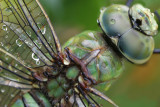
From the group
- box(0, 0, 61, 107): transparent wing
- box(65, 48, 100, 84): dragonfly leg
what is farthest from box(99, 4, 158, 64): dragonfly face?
box(0, 0, 61, 107): transparent wing

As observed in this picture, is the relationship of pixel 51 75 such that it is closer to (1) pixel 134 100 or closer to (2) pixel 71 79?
(2) pixel 71 79

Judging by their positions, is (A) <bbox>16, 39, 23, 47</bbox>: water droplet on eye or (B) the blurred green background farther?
(B) the blurred green background

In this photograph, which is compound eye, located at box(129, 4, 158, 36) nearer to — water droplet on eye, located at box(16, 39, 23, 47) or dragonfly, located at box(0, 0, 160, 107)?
dragonfly, located at box(0, 0, 160, 107)

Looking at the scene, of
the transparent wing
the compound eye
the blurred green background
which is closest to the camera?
the compound eye

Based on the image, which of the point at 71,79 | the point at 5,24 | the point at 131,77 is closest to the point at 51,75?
the point at 71,79

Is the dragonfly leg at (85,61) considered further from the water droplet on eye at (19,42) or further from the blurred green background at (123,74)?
the blurred green background at (123,74)

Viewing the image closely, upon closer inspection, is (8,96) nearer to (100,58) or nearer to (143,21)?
(100,58)

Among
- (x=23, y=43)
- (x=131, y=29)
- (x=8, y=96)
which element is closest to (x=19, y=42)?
(x=23, y=43)

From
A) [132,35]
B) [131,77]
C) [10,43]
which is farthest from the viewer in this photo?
[131,77]
